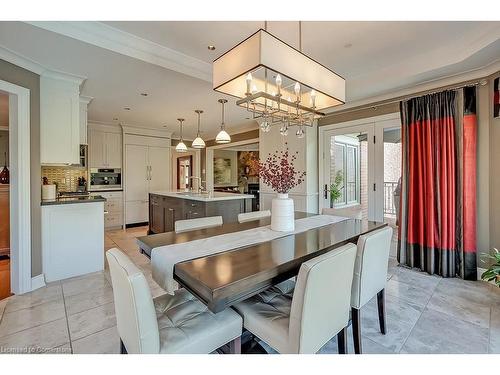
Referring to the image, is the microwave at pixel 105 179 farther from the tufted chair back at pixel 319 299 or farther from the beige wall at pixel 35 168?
the tufted chair back at pixel 319 299

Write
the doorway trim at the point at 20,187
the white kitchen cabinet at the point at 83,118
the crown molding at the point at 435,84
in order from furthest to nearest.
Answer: the white kitchen cabinet at the point at 83,118, the crown molding at the point at 435,84, the doorway trim at the point at 20,187

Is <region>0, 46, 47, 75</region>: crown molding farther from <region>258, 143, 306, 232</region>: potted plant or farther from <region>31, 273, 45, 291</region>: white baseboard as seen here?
<region>258, 143, 306, 232</region>: potted plant

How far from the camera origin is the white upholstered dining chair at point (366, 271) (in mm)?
1614

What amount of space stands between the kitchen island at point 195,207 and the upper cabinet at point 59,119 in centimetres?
163

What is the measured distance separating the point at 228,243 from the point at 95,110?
446cm

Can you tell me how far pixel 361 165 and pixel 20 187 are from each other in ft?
14.7

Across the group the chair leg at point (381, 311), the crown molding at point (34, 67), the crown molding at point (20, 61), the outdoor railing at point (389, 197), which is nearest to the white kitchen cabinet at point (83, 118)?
the crown molding at point (34, 67)

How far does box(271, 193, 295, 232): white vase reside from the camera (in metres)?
2.07

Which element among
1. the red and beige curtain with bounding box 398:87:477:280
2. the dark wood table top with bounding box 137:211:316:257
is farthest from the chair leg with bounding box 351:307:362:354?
the red and beige curtain with bounding box 398:87:477:280

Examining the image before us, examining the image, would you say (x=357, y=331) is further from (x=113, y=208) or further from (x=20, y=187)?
(x=113, y=208)

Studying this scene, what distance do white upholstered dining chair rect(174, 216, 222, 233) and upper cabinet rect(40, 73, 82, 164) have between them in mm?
2072

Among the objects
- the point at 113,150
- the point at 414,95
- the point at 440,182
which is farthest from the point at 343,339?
the point at 113,150

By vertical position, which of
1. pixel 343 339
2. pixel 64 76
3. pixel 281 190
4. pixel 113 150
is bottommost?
pixel 343 339

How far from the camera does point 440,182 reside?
10.0 ft
